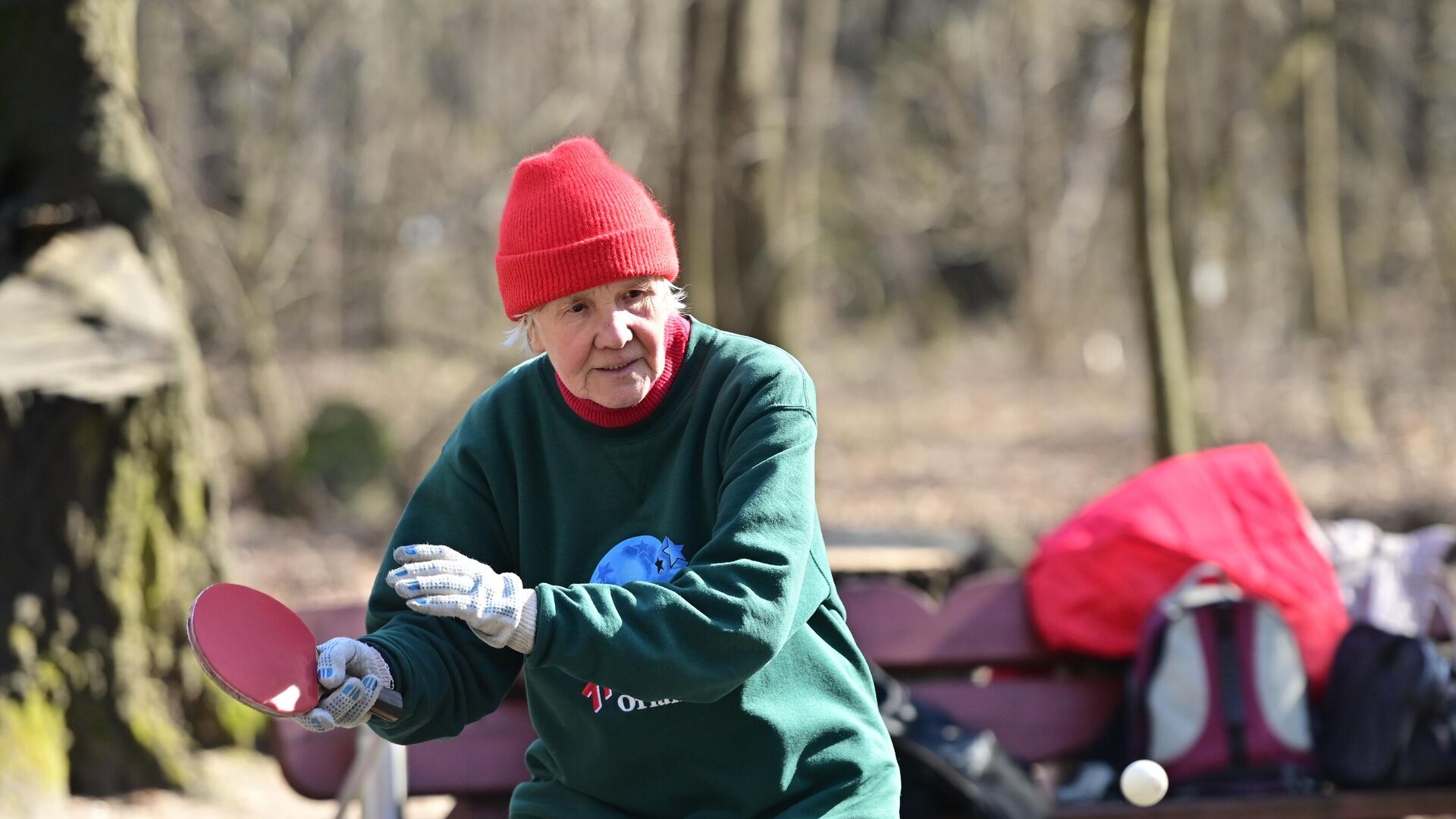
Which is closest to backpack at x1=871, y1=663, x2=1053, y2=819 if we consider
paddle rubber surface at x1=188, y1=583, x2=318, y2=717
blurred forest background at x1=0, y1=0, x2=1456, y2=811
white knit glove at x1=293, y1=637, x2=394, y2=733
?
white knit glove at x1=293, y1=637, x2=394, y2=733

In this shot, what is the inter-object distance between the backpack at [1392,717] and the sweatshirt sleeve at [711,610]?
2.13 m

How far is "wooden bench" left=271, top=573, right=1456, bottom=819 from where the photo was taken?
349cm

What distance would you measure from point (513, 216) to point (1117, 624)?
2264mm

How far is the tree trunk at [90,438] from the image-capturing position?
14.1 ft

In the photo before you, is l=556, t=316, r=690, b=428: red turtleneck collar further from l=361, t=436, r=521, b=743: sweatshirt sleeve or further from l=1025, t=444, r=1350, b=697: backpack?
l=1025, t=444, r=1350, b=697: backpack

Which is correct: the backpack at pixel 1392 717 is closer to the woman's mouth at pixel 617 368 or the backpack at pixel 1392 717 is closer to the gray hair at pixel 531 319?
the gray hair at pixel 531 319

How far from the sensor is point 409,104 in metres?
16.1

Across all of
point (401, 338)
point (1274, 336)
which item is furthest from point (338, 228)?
point (1274, 336)

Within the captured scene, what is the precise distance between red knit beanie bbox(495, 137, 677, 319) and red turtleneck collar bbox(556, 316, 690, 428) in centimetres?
9

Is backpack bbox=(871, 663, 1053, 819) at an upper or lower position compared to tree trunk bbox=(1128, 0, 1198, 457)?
lower

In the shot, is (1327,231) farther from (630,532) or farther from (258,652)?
(258,652)

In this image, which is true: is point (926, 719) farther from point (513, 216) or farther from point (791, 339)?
point (791, 339)

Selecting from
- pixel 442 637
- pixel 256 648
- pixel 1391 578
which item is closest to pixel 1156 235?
pixel 1391 578

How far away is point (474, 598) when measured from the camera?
73.2 inches
